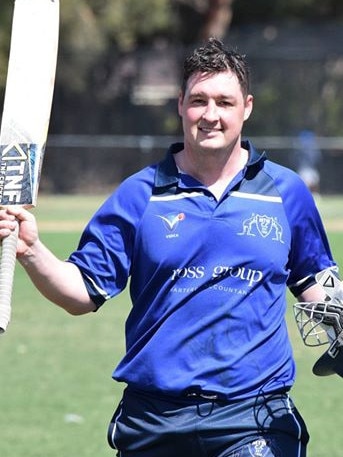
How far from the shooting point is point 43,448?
7.39 metres

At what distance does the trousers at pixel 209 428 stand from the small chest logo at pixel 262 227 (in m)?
0.56

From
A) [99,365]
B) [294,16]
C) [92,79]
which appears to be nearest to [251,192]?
[99,365]

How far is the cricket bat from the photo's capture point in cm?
435

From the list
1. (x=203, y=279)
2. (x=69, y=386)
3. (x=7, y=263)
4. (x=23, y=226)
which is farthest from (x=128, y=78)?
(x=7, y=263)

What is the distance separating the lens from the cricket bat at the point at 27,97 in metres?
4.35

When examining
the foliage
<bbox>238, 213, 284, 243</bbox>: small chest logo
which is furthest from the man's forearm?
the foliage

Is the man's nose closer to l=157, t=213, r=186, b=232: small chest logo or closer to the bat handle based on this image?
l=157, t=213, r=186, b=232: small chest logo

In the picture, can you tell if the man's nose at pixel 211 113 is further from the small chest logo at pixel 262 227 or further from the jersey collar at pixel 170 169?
the small chest logo at pixel 262 227

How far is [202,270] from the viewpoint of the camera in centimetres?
434

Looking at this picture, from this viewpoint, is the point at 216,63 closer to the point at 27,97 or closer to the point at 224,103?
the point at 224,103

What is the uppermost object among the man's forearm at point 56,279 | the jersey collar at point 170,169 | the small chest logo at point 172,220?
the jersey collar at point 170,169

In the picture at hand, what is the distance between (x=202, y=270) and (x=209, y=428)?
21.4 inches

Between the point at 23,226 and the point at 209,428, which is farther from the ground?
the point at 23,226

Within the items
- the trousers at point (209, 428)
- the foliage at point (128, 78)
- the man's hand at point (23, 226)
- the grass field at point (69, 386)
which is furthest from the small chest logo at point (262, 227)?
the foliage at point (128, 78)
